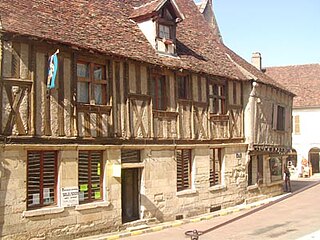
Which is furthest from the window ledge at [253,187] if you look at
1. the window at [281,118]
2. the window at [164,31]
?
the window at [164,31]

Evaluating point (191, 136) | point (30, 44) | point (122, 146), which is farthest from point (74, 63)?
point (191, 136)

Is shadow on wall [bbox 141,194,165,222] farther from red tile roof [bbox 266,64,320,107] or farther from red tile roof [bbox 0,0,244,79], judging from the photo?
red tile roof [bbox 266,64,320,107]

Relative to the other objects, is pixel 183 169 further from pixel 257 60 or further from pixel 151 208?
pixel 257 60

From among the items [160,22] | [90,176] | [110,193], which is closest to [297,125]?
[160,22]

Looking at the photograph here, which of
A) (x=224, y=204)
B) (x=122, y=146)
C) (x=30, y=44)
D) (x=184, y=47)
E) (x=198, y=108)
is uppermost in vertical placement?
(x=184, y=47)

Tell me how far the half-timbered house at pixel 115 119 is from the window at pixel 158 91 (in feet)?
0.11

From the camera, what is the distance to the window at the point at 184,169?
15.6m

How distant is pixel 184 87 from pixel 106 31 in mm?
3558

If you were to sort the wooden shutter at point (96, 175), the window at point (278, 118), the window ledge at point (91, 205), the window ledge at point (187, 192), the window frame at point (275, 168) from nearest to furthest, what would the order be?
the window ledge at point (91, 205) → the wooden shutter at point (96, 175) → the window ledge at point (187, 192) → the window at point (278, 118) → the window frame at point (275, 168)

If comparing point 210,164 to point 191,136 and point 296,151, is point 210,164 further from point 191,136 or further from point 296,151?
point 296,151

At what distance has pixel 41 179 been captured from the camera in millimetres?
11203

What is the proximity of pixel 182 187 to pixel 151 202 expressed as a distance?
6.25 ft

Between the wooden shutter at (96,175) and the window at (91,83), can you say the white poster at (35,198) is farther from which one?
the window at (91,83)

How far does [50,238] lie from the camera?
36.6 feet
